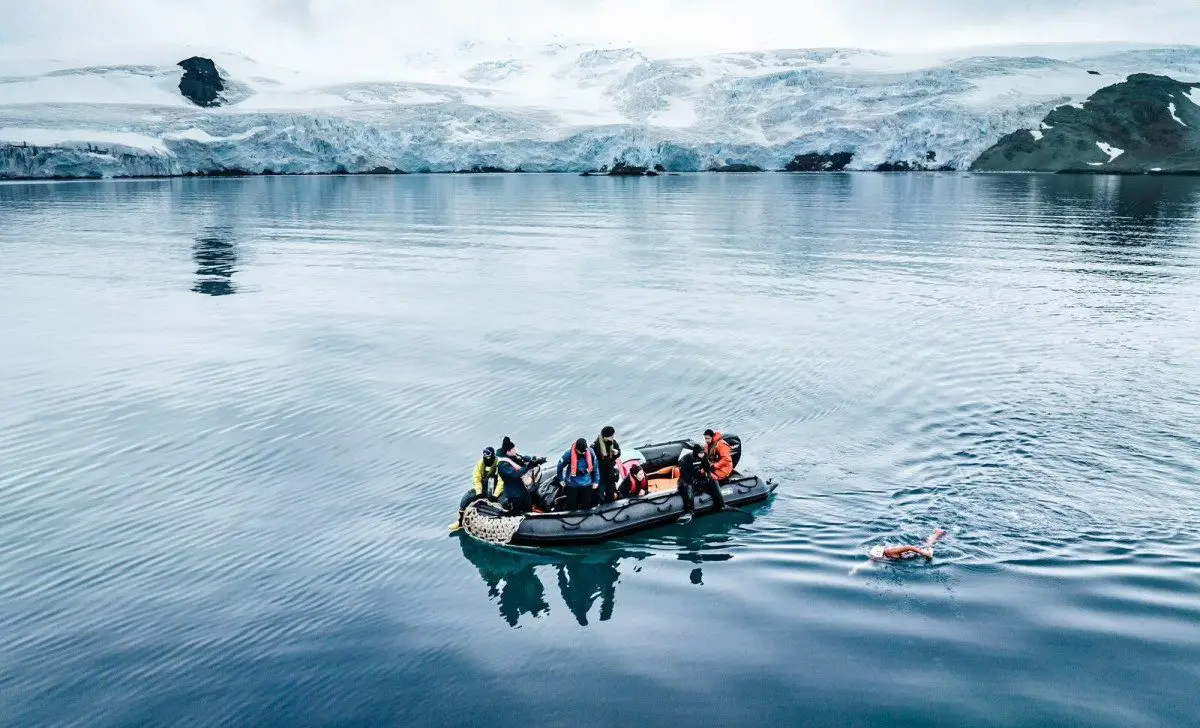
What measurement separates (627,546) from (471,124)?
11581 cm

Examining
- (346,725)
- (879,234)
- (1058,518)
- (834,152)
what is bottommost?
(346,725)

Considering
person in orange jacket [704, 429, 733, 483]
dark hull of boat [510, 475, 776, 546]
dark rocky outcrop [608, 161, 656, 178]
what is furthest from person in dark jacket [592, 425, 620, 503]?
dark rocky outcrop [608, 161, 656, 178]

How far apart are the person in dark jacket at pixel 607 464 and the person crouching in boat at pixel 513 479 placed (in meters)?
1.24

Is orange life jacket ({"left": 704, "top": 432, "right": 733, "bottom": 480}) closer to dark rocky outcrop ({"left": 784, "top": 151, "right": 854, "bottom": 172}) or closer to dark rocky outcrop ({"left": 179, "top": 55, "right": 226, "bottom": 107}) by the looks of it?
dark rocky outcrop ({"left": 784, "top": 151, "right": 854, "bottom": 172})

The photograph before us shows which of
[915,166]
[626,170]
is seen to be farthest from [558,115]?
[915,166]

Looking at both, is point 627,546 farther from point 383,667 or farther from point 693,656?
point 383,667

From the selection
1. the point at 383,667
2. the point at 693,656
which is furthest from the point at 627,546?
the point at 383,667

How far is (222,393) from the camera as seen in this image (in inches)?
815

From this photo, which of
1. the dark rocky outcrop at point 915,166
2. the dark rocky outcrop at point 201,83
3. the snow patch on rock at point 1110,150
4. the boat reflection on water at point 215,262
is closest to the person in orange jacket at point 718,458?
the boat reflection on water at point 215,262

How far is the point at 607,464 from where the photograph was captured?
48.6 ft

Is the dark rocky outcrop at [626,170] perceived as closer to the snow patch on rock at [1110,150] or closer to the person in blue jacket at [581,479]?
the snow patch on rock at [1110,150]

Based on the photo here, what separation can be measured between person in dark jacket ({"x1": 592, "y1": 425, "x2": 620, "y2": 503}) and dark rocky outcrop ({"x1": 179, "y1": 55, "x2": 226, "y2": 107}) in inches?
5506

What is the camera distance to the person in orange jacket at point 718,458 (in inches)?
595

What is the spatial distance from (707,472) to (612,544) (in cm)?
221
